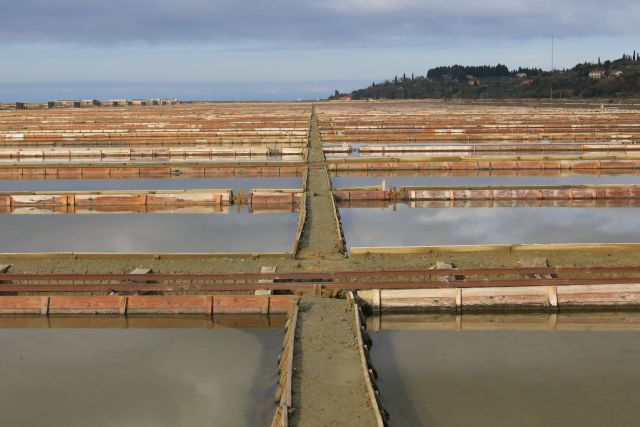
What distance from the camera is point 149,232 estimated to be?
50.2ft

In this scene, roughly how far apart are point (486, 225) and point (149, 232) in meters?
7.50

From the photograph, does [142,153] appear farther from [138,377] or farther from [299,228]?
[138,377]

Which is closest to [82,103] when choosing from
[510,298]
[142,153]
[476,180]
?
[142,153]

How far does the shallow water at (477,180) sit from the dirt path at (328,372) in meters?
12.8

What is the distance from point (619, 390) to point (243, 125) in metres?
38.3

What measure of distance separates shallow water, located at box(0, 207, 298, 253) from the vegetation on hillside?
8360 centimetres

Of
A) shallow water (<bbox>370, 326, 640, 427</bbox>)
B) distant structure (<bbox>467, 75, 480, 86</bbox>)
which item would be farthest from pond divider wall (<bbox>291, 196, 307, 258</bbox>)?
distant structure (<bbox>467, 75, 480, 86</bbox>)

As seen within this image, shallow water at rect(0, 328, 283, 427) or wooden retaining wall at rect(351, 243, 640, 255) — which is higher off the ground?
wooden retaining wall at rect(351, 243, 640, 255)

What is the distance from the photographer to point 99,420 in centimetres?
670

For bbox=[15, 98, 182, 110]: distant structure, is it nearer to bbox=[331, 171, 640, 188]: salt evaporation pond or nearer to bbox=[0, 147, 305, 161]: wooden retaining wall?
bbox=[0, 147, 305, 161]: wooden retaining wall

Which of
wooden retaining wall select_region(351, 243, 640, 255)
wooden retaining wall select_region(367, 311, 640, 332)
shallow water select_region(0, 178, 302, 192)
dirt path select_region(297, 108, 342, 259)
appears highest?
shallow water select_region(0, 178, 302, 192)

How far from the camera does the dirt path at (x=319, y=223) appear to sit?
1155 cm

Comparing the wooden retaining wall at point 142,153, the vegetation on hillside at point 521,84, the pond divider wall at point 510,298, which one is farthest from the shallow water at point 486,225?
the vegetation on hillside at point 521,84

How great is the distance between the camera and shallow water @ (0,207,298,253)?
13.7 m
